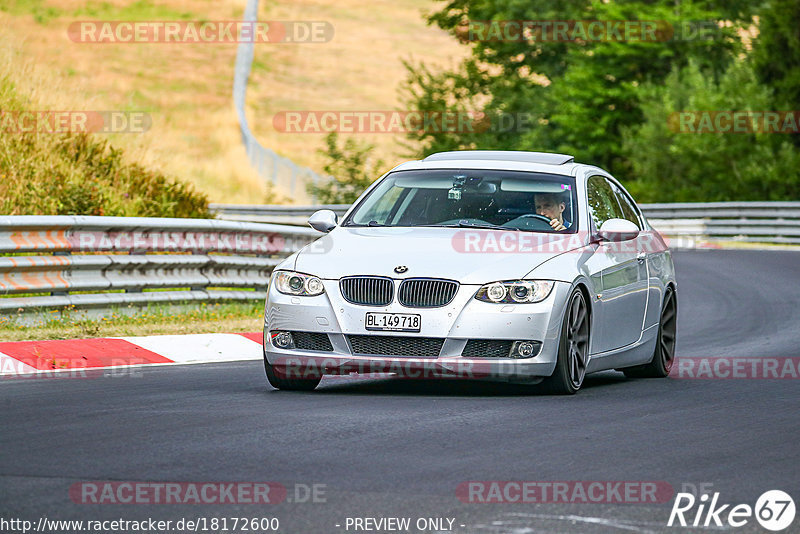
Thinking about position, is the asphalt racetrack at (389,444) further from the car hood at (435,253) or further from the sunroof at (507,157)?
the sunroof at (507,157)

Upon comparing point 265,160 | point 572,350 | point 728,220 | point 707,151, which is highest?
point 572,350

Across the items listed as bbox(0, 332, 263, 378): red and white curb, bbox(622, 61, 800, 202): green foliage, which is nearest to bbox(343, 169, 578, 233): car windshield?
bbox(0, 332, 263, 378): red and white curb

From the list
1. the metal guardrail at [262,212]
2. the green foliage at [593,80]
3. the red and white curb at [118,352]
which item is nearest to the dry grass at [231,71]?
the green foliage at [593,80]

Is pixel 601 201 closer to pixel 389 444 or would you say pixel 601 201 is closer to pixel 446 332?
pixel 446 332

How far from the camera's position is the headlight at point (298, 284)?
9750 millimetres

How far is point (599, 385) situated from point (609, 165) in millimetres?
48455

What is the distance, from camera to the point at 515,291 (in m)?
9.57

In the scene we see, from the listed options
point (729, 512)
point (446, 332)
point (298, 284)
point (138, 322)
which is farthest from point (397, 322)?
point (138, 322)

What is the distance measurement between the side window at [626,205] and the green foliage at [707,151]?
32330mm

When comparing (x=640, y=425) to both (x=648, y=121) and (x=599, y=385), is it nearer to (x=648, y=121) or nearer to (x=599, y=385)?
(x=599, y=385)

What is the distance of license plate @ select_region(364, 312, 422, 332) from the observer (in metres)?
9.49

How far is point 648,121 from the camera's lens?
2126 inches

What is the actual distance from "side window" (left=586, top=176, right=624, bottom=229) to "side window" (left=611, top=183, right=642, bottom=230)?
13 cm

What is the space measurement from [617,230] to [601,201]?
101 cm
